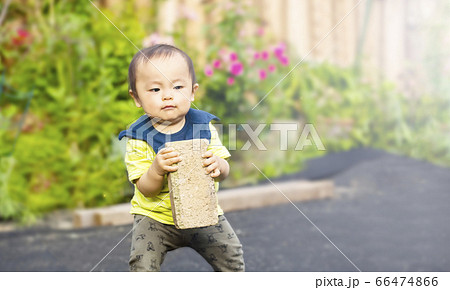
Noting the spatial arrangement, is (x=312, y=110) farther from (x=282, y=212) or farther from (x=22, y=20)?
(x=22, y=20)

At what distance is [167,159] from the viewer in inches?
47.2

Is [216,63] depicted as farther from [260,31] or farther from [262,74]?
[260,31]

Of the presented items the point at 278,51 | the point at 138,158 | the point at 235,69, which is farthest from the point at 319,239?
the point at 278,51

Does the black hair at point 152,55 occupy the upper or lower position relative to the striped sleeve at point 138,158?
upper

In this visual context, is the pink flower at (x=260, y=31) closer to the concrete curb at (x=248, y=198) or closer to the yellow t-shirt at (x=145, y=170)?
the concrete curb at (x=248, y=198)

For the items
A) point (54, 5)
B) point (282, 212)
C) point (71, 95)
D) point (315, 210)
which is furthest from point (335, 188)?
point (54, 5)

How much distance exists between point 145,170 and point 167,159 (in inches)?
5.3

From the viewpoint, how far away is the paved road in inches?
81.0

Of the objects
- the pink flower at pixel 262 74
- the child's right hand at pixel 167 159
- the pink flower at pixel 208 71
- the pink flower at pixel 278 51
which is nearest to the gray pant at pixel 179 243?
the child's right hand at pixel 167 159

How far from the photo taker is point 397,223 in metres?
2.91

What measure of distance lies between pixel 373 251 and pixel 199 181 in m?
1.35

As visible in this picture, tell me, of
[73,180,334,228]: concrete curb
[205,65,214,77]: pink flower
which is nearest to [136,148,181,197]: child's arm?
[73,180,334,228]: concrete curb

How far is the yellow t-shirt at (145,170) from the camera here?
4.35ft

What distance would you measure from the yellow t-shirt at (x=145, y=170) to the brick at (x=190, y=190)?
109mm
